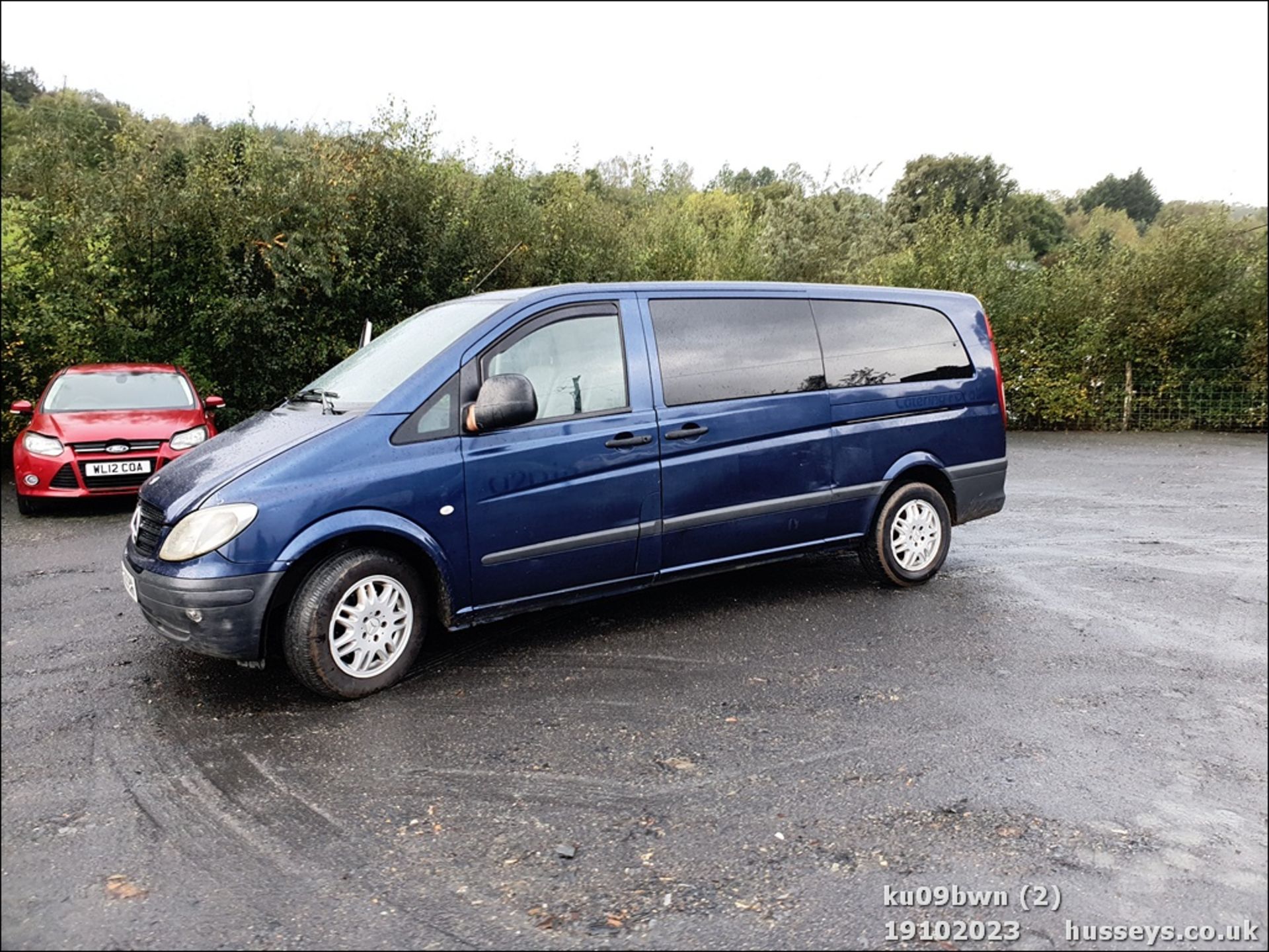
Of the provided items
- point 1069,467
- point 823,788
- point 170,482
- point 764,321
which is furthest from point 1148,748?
point 1069,467

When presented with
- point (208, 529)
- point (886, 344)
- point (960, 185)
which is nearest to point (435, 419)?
point (208, 529)

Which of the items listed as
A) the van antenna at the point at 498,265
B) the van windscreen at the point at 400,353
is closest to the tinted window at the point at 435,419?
the van windscreen at the point at 400,353

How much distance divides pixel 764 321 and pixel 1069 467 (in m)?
8.28

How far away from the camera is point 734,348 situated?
223 inches

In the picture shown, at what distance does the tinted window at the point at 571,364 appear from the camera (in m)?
4.98

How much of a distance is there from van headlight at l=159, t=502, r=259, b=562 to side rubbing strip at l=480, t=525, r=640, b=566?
115cm

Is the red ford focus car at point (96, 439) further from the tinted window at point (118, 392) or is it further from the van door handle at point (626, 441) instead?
the van door handle at point (626, 441)

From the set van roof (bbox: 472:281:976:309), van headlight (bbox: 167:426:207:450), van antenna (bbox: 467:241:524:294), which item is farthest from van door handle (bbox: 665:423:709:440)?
van antenna (bbox: 467:241:524:294)

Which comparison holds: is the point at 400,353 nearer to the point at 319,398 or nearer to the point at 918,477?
the point at 319,398

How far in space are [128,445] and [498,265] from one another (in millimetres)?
6662

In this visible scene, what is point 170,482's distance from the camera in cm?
470

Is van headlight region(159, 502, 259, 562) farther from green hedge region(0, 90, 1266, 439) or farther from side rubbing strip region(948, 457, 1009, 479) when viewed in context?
green hedge region(0, 90, 1266, 439)

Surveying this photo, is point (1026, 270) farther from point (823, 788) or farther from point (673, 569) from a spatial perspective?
point (823, 788)

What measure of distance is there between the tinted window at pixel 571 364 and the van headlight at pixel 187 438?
5587mm
